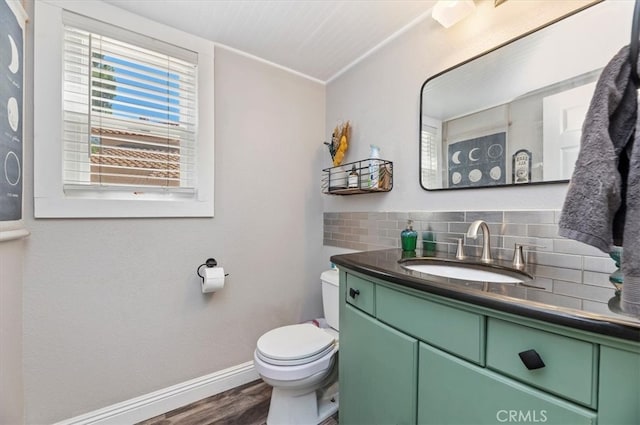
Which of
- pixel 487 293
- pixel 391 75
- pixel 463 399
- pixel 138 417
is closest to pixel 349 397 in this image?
pixel 463 399

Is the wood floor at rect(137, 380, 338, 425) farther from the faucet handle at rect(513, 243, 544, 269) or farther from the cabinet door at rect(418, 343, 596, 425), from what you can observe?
the faucet handle at rect(513, 243, 544, 269)

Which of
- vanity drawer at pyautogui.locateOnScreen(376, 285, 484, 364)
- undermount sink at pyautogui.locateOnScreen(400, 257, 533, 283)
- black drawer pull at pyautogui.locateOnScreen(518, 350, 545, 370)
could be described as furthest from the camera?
→ undermount sink at pyautogui.locateOnScreen(400, 257, 533, 283)

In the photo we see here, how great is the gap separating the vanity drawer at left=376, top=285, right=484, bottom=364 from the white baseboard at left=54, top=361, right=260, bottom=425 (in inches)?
50.1

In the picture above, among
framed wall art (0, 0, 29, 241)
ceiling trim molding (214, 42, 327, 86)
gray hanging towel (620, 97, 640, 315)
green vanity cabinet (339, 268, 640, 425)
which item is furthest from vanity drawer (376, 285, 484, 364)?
ceiling trim molding (214, 42, 327, 86)

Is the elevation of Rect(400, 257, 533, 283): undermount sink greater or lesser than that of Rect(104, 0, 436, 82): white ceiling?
lesser

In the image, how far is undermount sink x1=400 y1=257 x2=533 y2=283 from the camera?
103cm

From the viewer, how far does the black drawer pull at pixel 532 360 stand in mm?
598

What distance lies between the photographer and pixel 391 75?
5.45ft

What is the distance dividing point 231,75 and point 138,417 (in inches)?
81.9

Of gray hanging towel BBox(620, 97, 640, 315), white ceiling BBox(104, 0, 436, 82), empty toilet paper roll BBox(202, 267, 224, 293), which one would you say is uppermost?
white ceiling BBox(104, 0, 436, 82)

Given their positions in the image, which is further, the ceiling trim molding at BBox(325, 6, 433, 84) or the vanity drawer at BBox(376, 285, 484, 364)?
the ceiling trim molding at BBox(325, 6, 433, 84)

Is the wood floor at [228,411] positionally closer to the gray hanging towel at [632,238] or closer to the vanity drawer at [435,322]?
the vanity drawer at [435,322]

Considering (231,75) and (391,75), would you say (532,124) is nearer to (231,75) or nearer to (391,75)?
(391,75)

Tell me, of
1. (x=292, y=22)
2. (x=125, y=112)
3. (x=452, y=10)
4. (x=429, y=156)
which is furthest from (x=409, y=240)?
(x=125, y=112)
